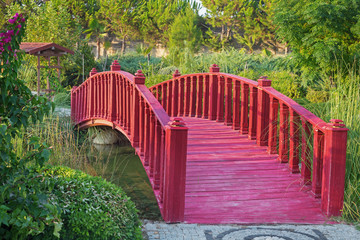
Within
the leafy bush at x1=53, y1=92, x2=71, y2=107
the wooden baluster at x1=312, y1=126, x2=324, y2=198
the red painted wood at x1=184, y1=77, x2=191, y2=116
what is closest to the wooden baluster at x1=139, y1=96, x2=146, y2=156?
the wooden baluster at x1=312, y1=126, x2=324, y2=198

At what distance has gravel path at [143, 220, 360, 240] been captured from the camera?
4.04m

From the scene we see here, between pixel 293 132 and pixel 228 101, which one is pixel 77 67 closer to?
pixel 228 101

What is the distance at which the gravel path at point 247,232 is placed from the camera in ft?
13.2

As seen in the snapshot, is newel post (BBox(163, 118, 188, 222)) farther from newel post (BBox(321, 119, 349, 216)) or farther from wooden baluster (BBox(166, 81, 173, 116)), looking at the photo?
wooden baluster (BBox(166, 81, 173, 116))

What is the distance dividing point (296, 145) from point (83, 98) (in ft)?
22.6

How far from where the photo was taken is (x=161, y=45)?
42156 millimetres

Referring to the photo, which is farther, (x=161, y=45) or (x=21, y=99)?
(x=161, y=45)

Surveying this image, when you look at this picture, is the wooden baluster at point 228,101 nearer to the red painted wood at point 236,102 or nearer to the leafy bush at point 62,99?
the red painted wood at point 236,102

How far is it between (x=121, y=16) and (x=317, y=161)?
117 feet

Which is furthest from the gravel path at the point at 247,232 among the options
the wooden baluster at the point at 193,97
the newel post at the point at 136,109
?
the wooden baluster at the point at 193,97

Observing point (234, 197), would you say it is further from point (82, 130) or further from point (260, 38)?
point (260, 38)

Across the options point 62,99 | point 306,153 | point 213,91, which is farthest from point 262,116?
point 62,99

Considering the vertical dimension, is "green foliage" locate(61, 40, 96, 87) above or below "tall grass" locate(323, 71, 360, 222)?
above

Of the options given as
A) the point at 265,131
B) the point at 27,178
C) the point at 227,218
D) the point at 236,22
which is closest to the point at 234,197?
the point at 227,218
